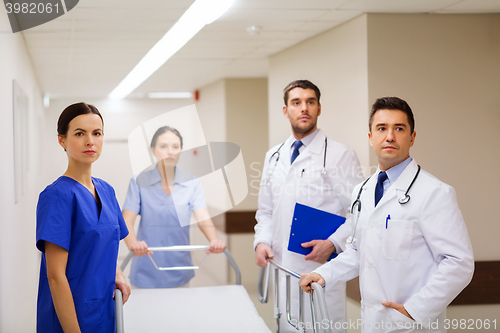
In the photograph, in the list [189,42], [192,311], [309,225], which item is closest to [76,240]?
[192,311]

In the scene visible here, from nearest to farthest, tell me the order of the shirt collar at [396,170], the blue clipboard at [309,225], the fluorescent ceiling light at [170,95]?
the shirt collar at [396,170] → the blue clipboard at [309,225] → the fluorescent ceiling light at [170,95]

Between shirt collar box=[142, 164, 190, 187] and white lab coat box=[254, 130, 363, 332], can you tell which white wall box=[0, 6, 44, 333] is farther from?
white lab coat box=[254, 130, 363, 332]

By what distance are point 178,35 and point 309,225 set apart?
1873mm

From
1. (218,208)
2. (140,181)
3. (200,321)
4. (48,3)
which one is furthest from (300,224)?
(218,208)

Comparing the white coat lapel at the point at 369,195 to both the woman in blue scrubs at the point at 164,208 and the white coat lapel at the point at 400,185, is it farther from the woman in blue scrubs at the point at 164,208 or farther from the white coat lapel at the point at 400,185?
the woman in blue scrubs at the point at 164,208

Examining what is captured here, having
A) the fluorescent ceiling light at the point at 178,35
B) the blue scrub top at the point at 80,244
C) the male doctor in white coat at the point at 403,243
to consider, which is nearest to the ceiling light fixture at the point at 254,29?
the fluorescent ceiling light at the point at 178,35

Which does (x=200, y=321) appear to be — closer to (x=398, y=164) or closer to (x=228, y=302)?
(x=228, y=302)

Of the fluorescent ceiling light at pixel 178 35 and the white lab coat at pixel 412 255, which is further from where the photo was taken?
the fluorescent ceiling light at pixel 178 35

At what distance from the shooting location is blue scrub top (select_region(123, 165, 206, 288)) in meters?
3.07

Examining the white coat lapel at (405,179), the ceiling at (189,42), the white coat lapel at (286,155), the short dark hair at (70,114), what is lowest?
the white coat lapel at (405,179)

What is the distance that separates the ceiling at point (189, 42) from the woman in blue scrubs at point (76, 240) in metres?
1.40

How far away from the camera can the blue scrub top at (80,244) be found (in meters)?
1.56

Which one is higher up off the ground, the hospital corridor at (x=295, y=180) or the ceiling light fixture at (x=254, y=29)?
the ceiling light fixture at (x=254, y=29)

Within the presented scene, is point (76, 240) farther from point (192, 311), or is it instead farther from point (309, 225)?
point (309, 225)
